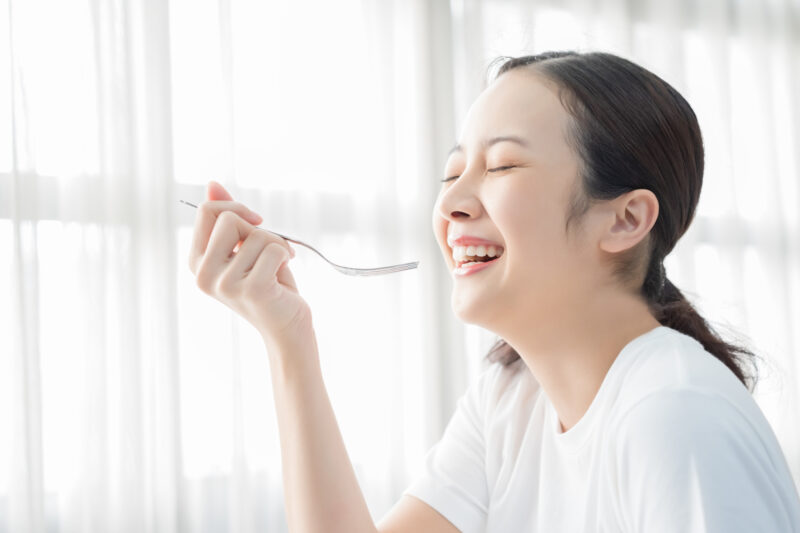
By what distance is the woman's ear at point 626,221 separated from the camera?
3.27ft

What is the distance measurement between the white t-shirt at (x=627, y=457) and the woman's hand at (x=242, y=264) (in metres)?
0.39

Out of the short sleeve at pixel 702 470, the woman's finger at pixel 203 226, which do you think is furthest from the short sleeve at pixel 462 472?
the woman's finger at pixel 203 226

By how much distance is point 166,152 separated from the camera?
179cm

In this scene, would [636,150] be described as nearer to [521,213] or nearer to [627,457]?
[521,213]

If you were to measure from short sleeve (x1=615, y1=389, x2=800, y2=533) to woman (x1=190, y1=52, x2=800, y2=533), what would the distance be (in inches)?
3.0

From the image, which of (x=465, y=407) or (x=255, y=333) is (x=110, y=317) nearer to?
(x=255, y=333)

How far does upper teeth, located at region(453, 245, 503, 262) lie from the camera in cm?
103

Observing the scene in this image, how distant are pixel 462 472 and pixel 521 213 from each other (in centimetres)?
47

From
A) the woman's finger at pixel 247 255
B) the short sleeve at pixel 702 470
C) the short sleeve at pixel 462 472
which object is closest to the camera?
the short sleeve at pixel 702 470

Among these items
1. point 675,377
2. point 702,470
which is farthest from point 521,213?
point 702,470

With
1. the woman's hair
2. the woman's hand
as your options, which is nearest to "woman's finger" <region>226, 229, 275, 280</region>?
the woman's hand

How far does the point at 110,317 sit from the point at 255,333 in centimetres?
35

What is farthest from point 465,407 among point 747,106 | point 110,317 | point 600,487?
point 747,106

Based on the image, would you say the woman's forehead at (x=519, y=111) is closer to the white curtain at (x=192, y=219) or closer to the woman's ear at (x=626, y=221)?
the woman's ear at (x=626, y=221)
